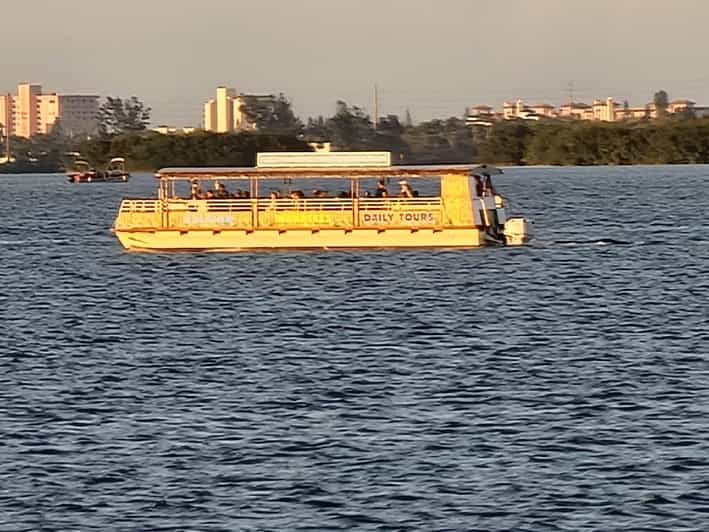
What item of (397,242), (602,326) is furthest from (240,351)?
(397,242)

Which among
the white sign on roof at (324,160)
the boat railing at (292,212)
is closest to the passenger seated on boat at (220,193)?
the boat railing at (292,212)

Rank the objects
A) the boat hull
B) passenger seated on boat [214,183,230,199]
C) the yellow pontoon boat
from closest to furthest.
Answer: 1. the yellow pontoon boat
2. the boat hull
3. passenger seated on boat [214,183,230,199]

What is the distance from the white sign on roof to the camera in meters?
79.2

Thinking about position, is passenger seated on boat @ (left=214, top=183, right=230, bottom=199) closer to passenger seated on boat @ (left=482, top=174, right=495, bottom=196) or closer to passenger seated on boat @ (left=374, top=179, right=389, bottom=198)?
passenger seated on boat @ (left=374, top=179, right=389, bottom=198)

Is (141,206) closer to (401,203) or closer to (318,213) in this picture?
(318,213)

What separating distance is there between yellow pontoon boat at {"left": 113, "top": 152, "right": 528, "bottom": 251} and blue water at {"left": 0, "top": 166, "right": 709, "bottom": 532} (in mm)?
1099

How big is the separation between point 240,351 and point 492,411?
1271 centimetres

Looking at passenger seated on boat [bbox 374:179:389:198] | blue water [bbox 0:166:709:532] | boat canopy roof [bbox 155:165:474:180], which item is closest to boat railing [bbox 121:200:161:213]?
boat canopy roof [bbox 155:165:474:180]

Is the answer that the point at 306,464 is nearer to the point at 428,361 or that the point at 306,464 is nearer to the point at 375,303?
the point at 428,361

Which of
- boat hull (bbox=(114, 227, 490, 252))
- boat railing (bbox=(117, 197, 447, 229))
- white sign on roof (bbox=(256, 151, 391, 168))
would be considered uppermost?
white sign on roof (bbox=(256, 151, 391, 168))

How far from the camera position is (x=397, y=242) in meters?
78.2

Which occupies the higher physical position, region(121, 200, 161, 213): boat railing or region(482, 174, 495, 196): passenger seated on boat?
region(482, 174, 495, 196): passenger seated on boat

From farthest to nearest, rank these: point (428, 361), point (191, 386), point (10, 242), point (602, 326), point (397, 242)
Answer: point (10, 242) → point (397, 242) → point (602, 326) → point (428, 361) → point (191, 386)

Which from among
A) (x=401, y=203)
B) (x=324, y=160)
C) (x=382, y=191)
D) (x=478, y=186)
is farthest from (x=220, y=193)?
(x=478, y=186)
